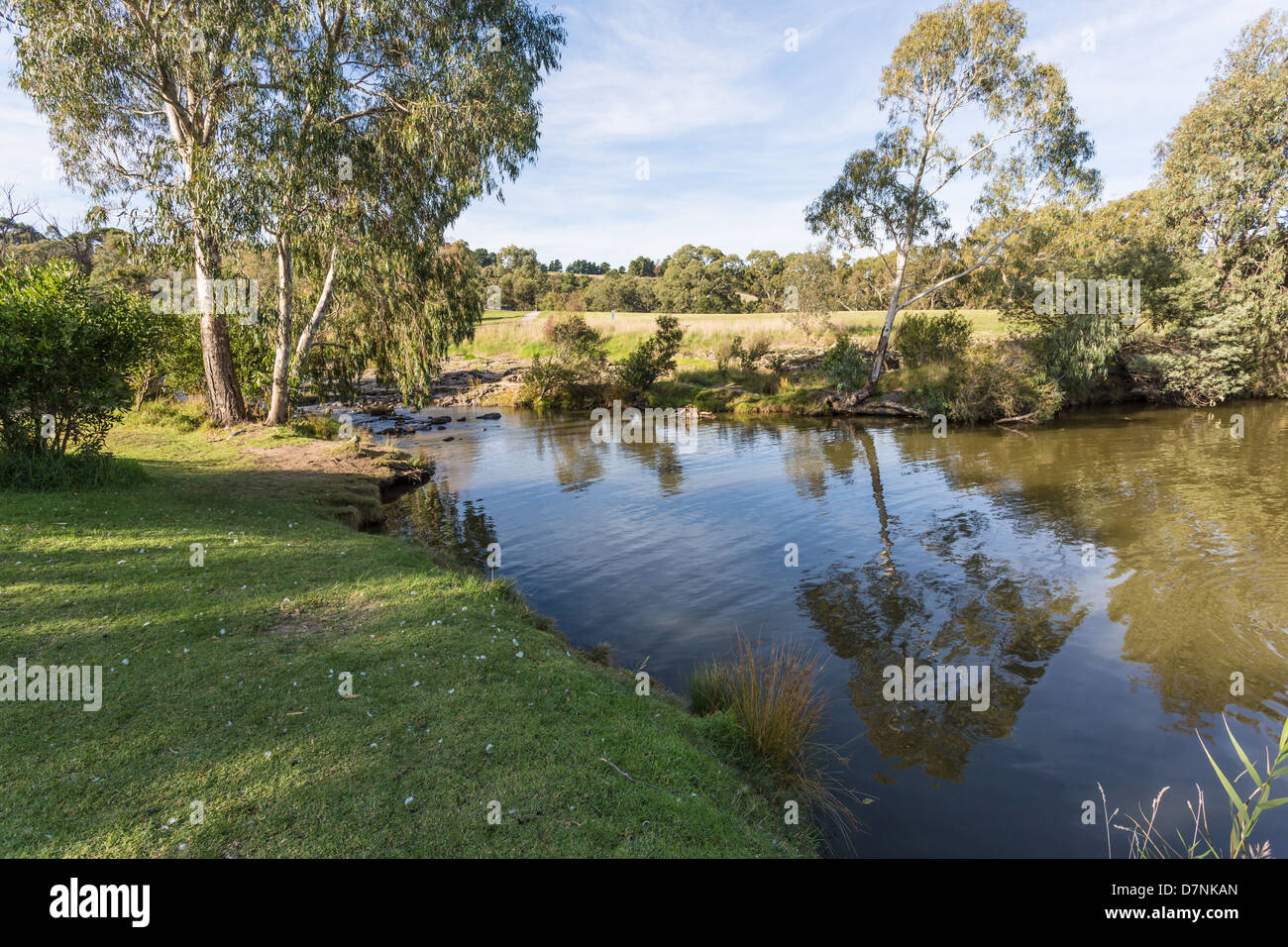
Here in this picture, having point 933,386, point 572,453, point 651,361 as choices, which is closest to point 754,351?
point 651,361

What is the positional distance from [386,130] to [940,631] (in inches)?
801

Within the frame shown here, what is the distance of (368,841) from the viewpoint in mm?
4191

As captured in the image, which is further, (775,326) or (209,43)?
(775,326)

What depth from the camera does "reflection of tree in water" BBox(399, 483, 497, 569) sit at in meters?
14.2

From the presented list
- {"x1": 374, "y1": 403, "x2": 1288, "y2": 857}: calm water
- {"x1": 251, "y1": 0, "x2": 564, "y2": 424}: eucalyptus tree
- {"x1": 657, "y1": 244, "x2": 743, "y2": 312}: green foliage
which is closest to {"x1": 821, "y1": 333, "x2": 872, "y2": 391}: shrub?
{"x1": 374, "y1": 403, "x2": 1288, "y2": 857}: calm water

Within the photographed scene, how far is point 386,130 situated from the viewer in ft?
63.3

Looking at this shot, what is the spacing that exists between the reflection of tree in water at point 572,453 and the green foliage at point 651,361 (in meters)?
7.66

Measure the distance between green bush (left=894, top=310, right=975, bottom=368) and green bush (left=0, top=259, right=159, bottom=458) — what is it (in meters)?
34.1

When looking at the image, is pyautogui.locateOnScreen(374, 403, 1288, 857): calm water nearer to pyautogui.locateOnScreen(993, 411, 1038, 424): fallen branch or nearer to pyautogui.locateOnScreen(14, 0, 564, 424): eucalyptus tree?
pyautogui.locateOnScreen(993, 411, 1038, 424): fallen branch

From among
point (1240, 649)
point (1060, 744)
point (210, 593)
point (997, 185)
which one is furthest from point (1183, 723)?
point (997, 185)

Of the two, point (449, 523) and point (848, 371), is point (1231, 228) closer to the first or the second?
point (848, 371)

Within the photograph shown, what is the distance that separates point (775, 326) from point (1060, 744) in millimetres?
48489
